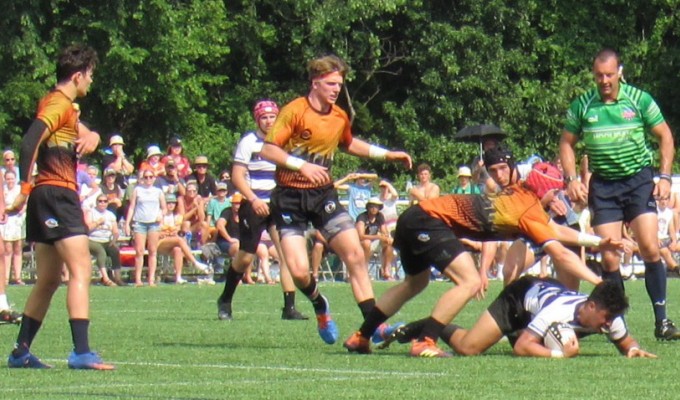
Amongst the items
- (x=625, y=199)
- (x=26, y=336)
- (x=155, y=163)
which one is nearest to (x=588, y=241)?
(x=625, y=199)

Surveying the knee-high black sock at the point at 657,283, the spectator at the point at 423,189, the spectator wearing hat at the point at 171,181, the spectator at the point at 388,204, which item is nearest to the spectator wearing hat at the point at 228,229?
the spectator wearing hat at the point at 171,181

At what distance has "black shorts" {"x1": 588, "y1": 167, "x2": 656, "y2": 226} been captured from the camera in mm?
11969

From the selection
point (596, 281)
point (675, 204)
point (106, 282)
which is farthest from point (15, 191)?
point (596, 281)

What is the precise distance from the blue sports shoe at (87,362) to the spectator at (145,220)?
14.9 metres

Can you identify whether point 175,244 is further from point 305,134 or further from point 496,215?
point 496,215

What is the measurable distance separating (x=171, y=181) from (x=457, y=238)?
54.3 feet

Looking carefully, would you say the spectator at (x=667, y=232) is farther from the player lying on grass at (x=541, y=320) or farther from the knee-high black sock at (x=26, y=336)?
the knee-high black sock at (x=26, y=336)

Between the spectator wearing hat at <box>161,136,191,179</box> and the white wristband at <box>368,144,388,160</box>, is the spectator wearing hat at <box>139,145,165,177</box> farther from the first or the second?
the white wristband at <box>368,144,388,160</box>

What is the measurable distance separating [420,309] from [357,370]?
7.11 m

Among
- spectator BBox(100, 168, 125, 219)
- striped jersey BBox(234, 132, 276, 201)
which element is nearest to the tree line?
spectator BBox(100, 168, 125, 219)

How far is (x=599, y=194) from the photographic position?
39.6ft

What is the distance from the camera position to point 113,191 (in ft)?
86.9

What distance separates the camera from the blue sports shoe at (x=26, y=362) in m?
9.83

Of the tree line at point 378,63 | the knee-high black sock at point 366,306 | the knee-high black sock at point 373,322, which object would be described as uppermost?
the tree line at point 378,63
